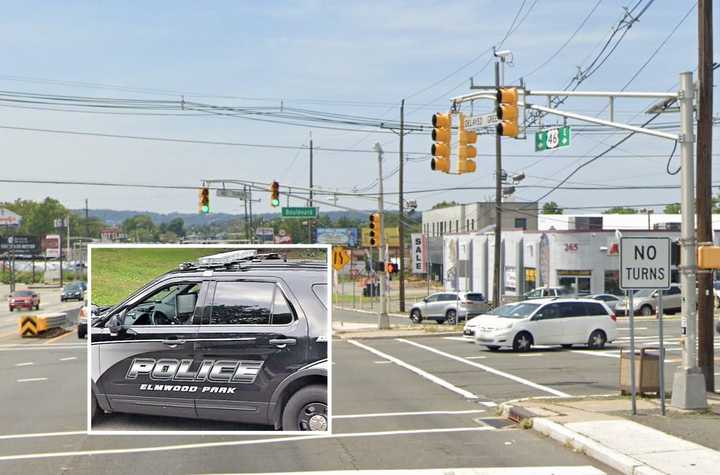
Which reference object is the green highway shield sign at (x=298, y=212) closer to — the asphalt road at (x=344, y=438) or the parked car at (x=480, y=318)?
the parked car at (x=480, y=318)

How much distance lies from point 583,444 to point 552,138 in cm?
921

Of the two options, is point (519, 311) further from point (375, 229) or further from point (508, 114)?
point (508, 114)

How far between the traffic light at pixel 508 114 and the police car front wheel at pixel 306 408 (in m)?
11.7

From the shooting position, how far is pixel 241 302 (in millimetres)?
5777

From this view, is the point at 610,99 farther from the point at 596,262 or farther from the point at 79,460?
the point at 596,262

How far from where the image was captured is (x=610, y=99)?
1681 centimetres

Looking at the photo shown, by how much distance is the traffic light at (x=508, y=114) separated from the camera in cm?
1698

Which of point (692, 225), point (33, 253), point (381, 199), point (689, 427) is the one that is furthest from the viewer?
point (33, 253)

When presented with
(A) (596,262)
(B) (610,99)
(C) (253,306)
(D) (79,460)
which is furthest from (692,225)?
(A) (596,262)

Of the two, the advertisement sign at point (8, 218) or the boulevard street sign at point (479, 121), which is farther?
the advertisement sign at point (8, 218)

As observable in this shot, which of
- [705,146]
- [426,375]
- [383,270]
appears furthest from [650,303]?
[705,146]

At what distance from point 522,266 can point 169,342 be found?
2366 inches

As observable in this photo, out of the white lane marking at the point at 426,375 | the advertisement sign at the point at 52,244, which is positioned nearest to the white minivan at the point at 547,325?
the white lane marking at the point at 426,375

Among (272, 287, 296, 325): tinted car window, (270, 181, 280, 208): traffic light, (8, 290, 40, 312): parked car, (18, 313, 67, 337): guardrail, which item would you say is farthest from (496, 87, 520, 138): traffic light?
(8, 290, 40, 312): parked car
